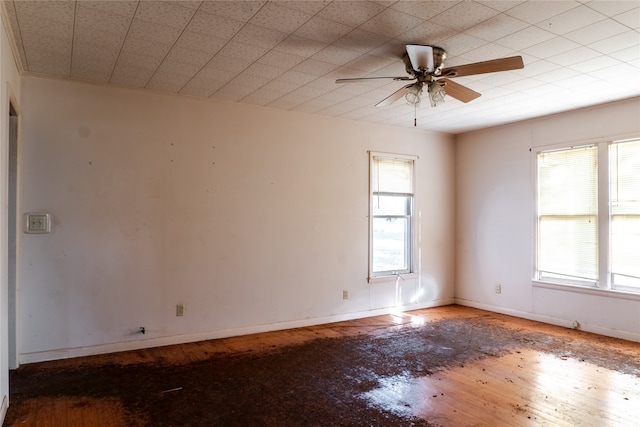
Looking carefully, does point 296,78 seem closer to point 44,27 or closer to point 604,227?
point 44,27

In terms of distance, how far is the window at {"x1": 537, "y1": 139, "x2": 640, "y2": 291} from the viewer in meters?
4.50

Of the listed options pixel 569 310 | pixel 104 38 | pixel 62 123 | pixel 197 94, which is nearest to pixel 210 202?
pixel 197 94

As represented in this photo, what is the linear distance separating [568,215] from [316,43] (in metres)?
3.92

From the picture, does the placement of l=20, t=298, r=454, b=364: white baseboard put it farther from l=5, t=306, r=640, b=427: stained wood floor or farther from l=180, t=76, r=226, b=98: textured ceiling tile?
l=180, t=76, r=226, b=98: textured ceiling tile

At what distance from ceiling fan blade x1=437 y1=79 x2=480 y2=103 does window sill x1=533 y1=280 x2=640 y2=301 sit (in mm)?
2993

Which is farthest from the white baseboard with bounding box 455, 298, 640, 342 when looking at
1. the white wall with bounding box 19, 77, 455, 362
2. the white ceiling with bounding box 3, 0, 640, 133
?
the white ceiling with bounding box 3, 0, 640, 133

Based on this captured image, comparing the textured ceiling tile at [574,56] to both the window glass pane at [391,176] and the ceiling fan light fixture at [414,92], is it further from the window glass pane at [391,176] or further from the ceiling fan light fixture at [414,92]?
the window glass pane at [391,176]

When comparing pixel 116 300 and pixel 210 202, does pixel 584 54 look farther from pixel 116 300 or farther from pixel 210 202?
pixel 116 300

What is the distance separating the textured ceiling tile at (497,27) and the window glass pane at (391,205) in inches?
117

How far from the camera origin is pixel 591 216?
4.83 metres

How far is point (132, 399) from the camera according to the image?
2973mm

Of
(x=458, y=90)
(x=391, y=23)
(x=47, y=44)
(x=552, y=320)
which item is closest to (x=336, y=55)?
(x=391, y=23)

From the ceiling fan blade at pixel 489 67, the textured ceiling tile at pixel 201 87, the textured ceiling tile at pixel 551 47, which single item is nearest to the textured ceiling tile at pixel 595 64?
the textured ceiling tile at pixel 551 47

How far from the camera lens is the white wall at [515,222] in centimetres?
464
